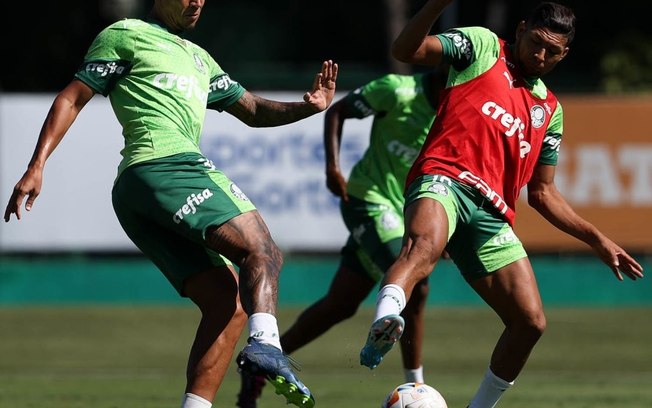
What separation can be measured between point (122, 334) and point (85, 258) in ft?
12.7

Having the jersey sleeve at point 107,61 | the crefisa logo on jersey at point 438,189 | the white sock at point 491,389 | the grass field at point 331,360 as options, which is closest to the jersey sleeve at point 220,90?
the jersey sleeve at point 107,61

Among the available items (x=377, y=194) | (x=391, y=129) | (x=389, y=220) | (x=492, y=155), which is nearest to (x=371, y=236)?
(x=389, y=220)

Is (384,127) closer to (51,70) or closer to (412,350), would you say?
(412,350)

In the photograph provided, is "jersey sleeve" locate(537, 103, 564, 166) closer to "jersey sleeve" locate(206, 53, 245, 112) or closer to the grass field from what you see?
"jersey sleeve" locate(206, 53, 245, 112)

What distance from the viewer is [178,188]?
7074mm

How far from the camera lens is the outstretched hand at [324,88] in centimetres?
779

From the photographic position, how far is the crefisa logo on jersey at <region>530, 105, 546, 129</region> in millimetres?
8000

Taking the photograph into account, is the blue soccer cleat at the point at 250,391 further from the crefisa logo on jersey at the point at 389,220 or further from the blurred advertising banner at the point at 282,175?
the blurred advertising banner at the point at 282,175

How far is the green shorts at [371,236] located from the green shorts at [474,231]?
197 centimetres

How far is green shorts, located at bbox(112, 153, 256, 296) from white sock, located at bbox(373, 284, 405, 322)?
84cm

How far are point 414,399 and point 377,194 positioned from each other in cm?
322

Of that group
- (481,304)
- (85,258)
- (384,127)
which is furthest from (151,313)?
(384,127)

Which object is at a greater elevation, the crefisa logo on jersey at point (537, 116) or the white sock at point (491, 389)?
the crefisa logo on jersey at point (537, 116)

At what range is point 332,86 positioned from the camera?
25.8 ft
